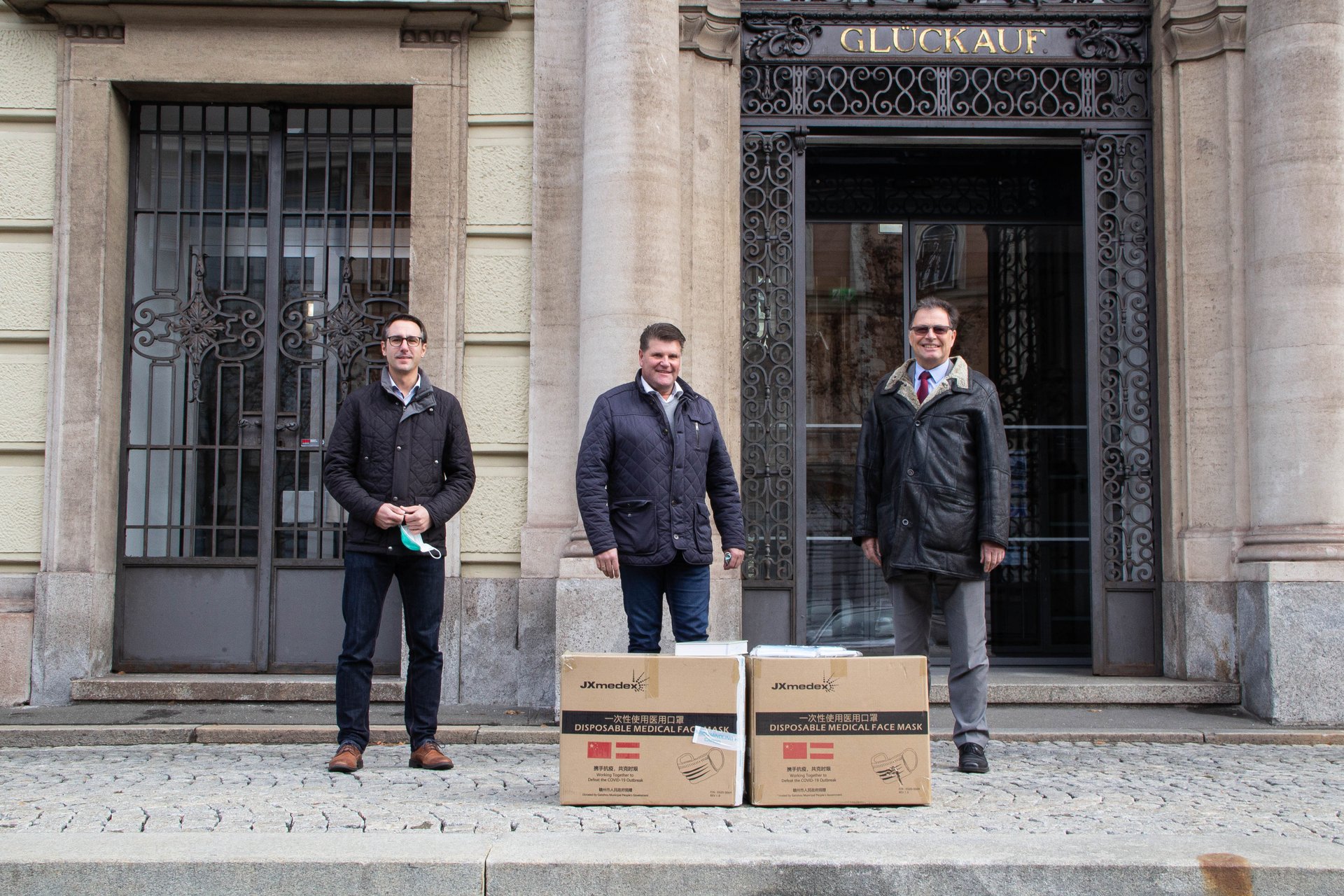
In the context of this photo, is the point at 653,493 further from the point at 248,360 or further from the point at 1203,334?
the point at 1203,334

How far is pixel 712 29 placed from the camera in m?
8.41

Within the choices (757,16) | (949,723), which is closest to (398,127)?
(757,16)

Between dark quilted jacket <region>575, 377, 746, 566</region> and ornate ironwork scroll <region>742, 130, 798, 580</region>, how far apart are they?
2583 mm

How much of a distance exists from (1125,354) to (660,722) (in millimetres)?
5067

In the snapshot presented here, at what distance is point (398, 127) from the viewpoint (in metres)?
8.66

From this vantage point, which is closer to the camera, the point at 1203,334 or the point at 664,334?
the point at 664,334

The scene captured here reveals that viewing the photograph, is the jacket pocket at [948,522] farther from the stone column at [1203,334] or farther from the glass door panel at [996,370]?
the glass door panel at [996,370]

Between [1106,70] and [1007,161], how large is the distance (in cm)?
129

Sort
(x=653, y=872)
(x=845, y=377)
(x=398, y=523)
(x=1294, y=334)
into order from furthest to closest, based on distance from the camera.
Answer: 1. (x=845, y=377)
2. (x=1294, y=334)
3. (x=398, y=523)
4. (x=653, y=872)

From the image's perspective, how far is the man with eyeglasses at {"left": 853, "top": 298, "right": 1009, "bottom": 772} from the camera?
5.83 metres

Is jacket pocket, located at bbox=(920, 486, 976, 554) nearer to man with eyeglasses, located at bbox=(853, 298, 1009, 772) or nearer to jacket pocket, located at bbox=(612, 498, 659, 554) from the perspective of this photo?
man with eyeglasses, located at bbox=(853, 298, 1009, 772)

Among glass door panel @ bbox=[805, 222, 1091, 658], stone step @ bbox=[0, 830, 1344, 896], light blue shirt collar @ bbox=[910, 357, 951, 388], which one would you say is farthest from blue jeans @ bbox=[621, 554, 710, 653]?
glass door panel @ bbox=[805, 222, 1091, 658]

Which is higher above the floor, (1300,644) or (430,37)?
(430,37)

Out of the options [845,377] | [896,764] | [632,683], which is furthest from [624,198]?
[896,764]
